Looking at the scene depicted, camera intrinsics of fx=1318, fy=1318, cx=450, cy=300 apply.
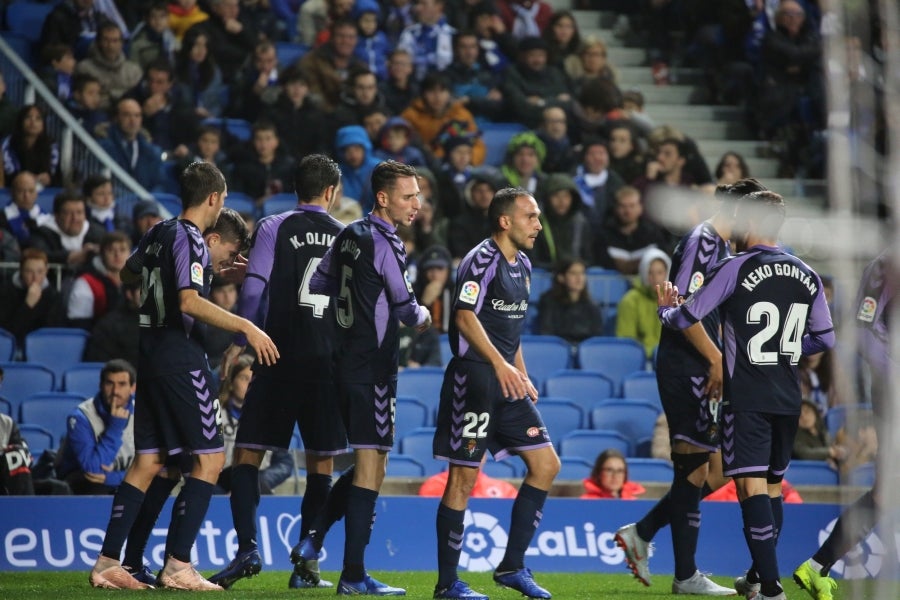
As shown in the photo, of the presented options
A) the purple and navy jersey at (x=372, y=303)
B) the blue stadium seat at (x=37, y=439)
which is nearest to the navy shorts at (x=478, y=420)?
the purple and navy jersey at (x=372, y=303)

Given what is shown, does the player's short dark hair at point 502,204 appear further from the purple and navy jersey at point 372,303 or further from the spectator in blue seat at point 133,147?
the spectator in blue seat at point 133,147

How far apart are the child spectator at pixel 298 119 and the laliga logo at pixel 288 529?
5.67m

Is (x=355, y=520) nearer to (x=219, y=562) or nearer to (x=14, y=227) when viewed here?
(x=219, y=562)

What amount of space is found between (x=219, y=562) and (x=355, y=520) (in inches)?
95.8

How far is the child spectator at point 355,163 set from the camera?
13359 mm

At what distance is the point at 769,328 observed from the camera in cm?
696

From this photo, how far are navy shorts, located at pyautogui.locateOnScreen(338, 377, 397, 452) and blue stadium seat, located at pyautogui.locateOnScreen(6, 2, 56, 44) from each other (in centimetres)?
952

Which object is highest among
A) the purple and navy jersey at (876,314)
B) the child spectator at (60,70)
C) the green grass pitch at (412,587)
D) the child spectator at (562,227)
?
the child spectator at (60,70)

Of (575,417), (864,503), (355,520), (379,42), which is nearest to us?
(355,520)

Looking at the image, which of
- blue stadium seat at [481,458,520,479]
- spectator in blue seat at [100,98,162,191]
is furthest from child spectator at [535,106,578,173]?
blue stadium seat at [481,458,520,479]

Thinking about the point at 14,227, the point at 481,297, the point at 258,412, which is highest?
the point at 14,227

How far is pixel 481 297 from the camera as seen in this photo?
7.16 metres

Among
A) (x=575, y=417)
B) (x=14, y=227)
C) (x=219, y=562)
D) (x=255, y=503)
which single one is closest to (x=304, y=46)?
(x=14, y=227)

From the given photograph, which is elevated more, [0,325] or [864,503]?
[0,325]
